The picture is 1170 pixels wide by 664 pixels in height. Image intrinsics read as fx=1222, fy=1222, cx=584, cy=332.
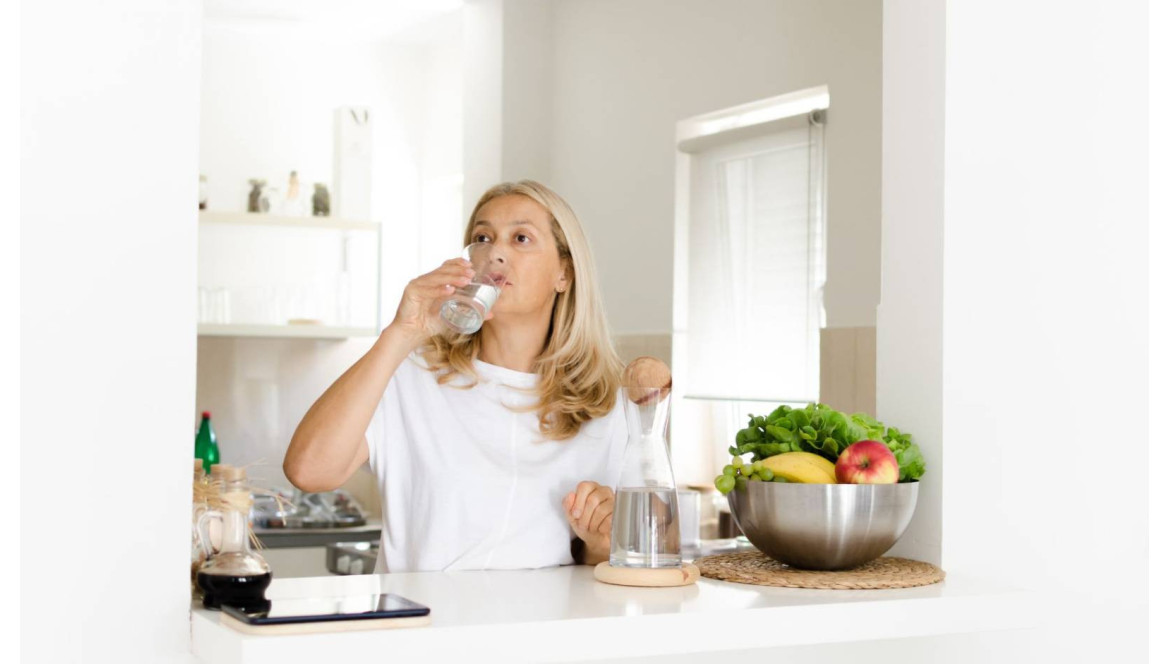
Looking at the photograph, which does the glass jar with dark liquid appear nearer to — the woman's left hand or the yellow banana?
the woman's left hand

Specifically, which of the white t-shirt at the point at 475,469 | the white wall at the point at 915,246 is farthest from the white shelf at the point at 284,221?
the white wall at the point at 915,246

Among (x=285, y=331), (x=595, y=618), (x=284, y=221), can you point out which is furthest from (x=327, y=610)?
(x=284, y=221)

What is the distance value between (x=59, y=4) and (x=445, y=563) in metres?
1.01

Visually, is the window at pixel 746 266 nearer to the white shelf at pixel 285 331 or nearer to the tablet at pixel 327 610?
the white shelf at pixel 285 331

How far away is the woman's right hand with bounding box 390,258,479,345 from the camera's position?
5.41 feet

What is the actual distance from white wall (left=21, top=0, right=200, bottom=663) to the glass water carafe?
0.56 metres

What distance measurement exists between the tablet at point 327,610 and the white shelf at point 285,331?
3556 mm

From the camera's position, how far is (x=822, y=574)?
1.69 m

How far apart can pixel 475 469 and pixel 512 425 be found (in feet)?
0.34

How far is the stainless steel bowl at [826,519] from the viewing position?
1.67 metres

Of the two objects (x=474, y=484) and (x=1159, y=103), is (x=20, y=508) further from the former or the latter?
(x=1159, y=103)

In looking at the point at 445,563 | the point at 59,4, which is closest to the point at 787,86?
the point at 445,563

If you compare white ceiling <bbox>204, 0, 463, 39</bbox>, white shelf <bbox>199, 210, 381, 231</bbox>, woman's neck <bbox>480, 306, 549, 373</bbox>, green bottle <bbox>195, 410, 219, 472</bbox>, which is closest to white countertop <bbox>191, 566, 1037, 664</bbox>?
woman's neck <bbox>480, 306, 549, 373</bbox>

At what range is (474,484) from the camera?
1.96 metres
